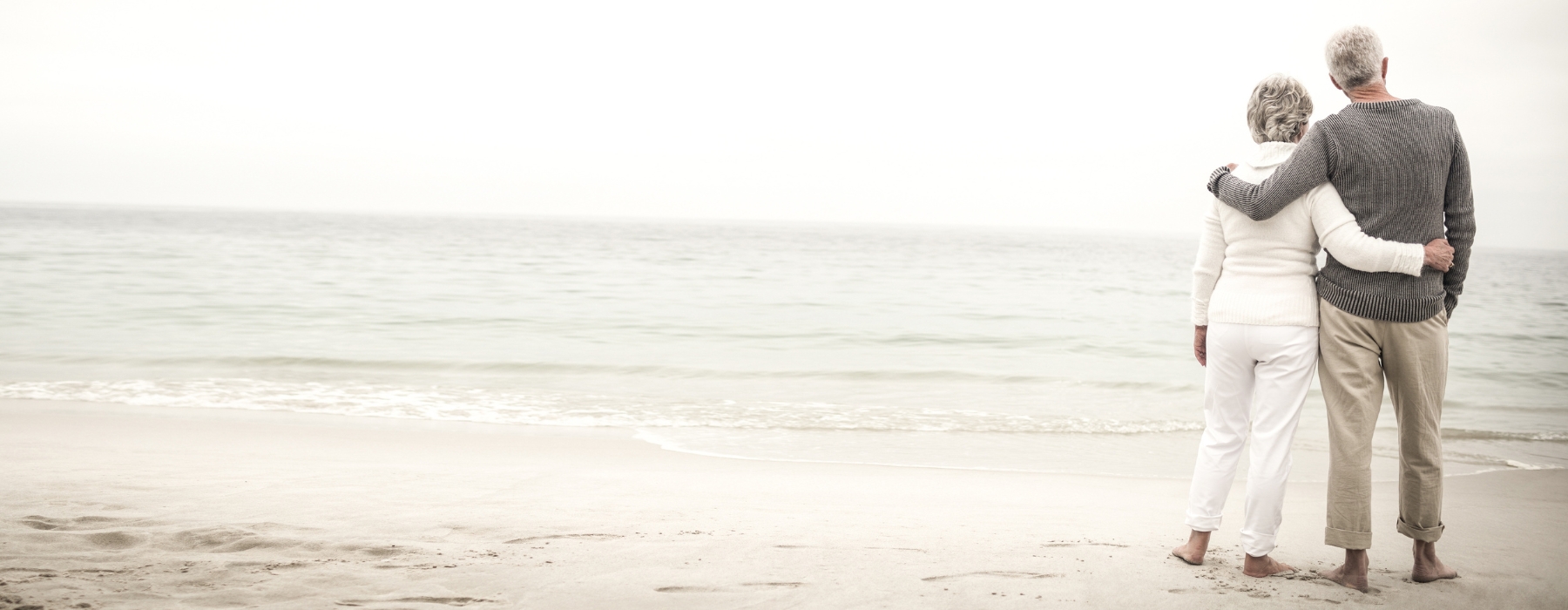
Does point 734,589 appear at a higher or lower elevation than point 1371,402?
lower

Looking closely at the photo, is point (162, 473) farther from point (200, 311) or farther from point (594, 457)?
point (200, 311)

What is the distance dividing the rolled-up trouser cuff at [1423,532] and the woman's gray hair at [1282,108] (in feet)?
4.23

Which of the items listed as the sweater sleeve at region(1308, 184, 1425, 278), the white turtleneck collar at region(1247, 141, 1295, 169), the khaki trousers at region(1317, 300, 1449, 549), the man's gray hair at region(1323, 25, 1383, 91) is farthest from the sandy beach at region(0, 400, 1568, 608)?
the man's gray hair at region(1323, 25, 1383, 91)

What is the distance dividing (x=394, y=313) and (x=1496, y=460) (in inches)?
560

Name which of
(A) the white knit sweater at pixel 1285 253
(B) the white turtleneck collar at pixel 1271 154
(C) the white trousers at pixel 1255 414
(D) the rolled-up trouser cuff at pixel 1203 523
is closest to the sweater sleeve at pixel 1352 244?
(A) the white knit sweater at pixel 1285 253

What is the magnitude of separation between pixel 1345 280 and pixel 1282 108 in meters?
0.54

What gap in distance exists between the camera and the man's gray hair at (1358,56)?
2562mm

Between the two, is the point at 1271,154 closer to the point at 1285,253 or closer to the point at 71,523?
the point at 1285,253

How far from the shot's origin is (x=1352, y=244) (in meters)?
2.50

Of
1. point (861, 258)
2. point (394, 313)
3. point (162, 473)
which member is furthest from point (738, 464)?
point (861, 258)

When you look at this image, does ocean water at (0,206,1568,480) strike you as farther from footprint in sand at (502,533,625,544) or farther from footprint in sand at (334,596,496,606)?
footprint in sand at (334,596,496,606)

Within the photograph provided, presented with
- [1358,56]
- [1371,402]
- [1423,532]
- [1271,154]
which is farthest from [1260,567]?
[1358,56]

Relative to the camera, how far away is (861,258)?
38406 mm

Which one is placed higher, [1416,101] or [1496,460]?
[1416,101]
